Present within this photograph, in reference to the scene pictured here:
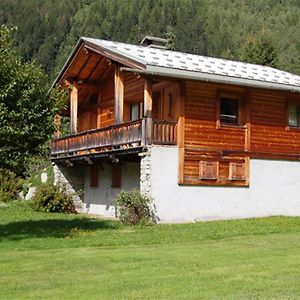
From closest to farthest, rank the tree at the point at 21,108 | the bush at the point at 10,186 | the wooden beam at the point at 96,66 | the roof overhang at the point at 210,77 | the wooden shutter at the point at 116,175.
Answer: the tree at the point at 21,108 → the roof overhang at the point at 210,77 → the wooden beam at the point at 96,66 → the wooden shutter at the point at 116,175 → the bush at the point at 10,186

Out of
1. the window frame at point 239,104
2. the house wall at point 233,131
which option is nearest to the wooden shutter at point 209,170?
the house wall at point 233,131

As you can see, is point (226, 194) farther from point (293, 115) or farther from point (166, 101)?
point (293, 115)

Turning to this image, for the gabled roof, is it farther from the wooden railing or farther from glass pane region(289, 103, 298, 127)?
the wooden railing

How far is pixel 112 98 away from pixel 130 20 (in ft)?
388

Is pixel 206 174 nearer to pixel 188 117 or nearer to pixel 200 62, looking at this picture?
pixel 188 117

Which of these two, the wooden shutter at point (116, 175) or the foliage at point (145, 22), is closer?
the wooden shutter at point (116, 175)

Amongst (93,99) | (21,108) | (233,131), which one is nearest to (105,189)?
(93,99)

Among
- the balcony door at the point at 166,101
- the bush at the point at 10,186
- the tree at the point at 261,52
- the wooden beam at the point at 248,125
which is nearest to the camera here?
the balcony door at the point at 166,101

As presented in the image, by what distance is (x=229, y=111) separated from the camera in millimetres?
22172

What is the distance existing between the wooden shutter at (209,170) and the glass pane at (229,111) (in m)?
1.79

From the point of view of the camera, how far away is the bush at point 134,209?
19.4 metres

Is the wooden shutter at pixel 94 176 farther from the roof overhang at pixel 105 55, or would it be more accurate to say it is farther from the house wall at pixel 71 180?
the roof overhang at pixel 105 55

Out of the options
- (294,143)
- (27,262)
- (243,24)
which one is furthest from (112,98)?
(243,24)

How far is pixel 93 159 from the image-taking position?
81.0ft
